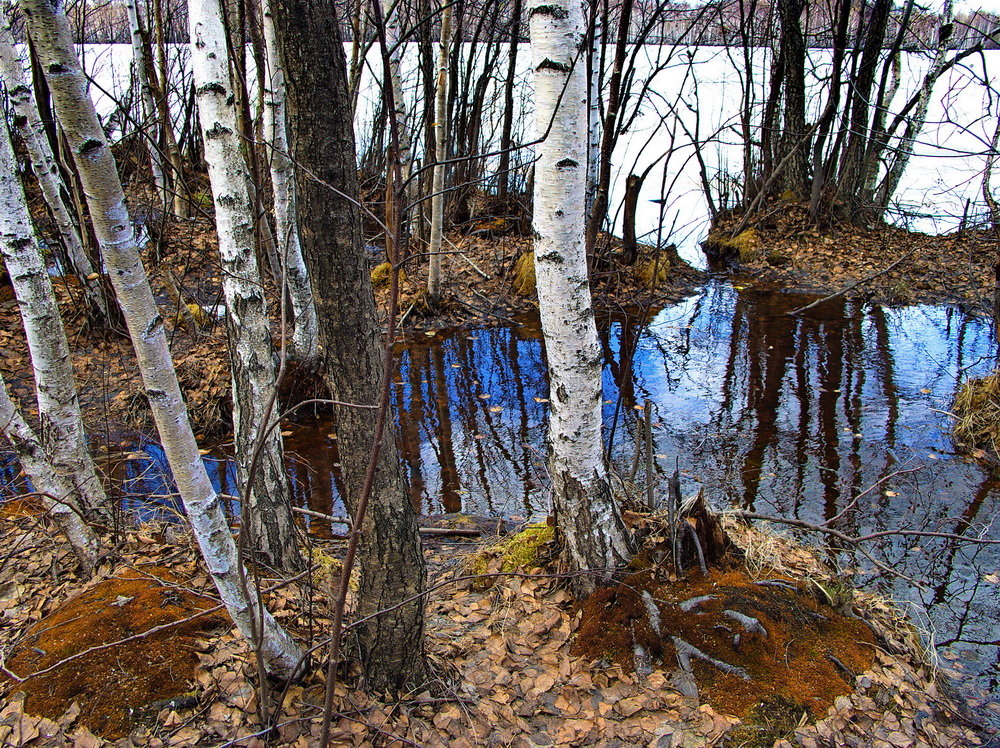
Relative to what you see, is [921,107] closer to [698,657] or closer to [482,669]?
[698,657]

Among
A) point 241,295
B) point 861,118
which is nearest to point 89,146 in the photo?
point 241,295

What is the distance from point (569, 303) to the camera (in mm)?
3389

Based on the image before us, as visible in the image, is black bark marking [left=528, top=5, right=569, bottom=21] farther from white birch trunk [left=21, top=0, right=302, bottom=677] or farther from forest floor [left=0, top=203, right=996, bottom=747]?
white birch trunk [left=21, top=0, right=302, bottom=677]

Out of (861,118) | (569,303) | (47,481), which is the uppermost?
(861,118)

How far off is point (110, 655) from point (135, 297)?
5.59ft

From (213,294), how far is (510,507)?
614cm

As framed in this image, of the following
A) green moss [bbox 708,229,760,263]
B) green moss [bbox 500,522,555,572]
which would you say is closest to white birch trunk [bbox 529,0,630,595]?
green moss [bbox 500,522,555,572]

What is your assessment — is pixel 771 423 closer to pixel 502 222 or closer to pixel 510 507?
pixel 510 507

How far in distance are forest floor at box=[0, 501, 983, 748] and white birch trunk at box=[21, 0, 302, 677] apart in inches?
7.6

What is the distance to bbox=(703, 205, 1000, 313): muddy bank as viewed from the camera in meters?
10.9

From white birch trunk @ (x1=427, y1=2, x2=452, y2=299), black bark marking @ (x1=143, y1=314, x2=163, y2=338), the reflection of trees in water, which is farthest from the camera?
white birch trunk @ (x1=427, y1=2, x2=452, y2=299)

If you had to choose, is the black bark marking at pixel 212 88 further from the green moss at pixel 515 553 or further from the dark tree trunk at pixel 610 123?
the dark tree trunk at pixel 610 123

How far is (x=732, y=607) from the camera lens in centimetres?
353

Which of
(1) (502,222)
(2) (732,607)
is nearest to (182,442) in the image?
(2) (732,607)
